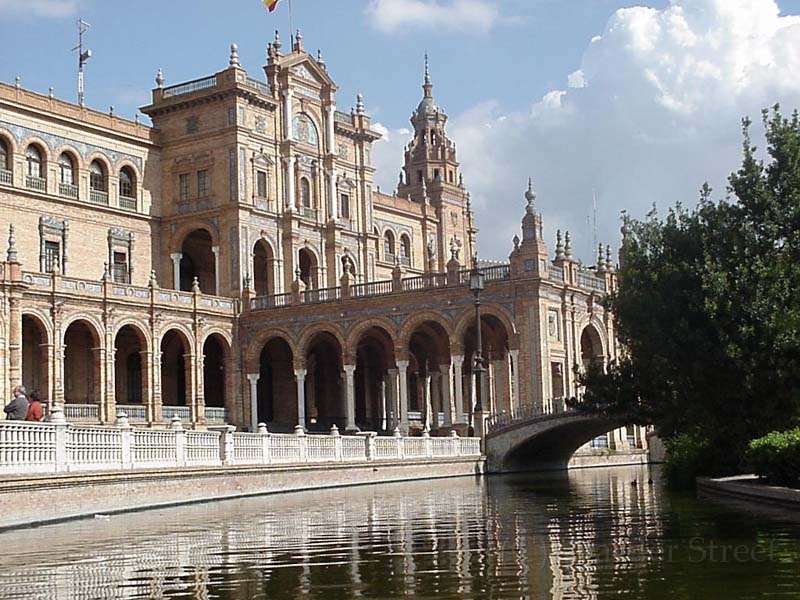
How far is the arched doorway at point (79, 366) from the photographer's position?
49.0 m

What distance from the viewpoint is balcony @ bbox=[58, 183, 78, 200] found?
51469 millimetres

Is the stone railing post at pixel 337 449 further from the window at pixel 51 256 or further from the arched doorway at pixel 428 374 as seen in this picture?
the window at pixel 51 256

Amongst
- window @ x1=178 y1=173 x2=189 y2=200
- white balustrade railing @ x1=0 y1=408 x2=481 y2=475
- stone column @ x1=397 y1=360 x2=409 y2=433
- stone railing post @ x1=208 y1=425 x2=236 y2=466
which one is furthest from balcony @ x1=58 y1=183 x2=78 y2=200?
stone railing post @ x1=208 y1=425 x2=236 y2=466

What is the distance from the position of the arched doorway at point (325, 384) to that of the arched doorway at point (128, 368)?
9.01 metres

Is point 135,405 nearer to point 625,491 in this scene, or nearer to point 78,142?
point 78,142

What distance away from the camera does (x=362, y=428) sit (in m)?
58.7

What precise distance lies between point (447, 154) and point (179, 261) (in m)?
29.1

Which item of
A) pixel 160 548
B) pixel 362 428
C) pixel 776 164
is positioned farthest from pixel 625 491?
pixel 362 428

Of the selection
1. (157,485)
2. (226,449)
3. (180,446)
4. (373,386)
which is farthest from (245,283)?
(157,485)

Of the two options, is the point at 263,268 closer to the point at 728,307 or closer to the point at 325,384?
the point at 325,384

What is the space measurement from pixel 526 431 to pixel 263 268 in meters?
20.1

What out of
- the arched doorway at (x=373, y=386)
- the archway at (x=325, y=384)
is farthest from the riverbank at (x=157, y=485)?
the archway at (x=325, y=384)

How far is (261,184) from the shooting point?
5738 centimetres

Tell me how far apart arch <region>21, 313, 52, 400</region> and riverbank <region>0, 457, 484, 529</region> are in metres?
15.5
